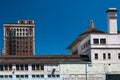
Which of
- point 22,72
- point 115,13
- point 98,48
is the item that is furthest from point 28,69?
point 115,13

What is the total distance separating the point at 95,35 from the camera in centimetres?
8731

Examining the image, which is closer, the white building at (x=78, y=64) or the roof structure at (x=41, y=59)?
the white building at (x=78, y=64)

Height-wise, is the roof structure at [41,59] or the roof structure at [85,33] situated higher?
the roof structure at [85,33]

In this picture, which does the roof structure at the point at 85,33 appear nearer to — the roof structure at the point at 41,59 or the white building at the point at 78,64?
the white building at the point at 78,64

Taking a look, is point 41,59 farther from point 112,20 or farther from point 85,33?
point 85,33

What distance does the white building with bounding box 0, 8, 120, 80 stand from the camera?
84.2m

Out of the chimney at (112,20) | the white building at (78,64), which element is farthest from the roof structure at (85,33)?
the white building at (78,64)

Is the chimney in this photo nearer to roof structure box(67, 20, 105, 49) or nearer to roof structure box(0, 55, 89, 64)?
roof structure box(0, 55, 89, 64)

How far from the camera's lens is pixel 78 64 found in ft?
283

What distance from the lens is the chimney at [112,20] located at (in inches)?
3497

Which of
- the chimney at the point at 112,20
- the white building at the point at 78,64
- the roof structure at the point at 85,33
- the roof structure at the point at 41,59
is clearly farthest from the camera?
the roof structure at the point at 85,33

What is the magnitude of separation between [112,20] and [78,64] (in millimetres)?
13446

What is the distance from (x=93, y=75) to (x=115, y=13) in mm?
15707

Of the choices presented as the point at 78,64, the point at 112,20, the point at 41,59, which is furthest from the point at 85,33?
the point at 41,59
